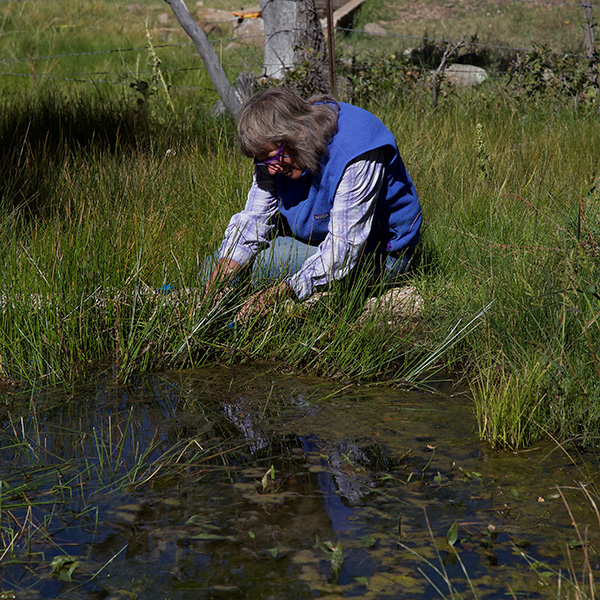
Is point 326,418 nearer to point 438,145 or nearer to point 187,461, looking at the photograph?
point 187,461

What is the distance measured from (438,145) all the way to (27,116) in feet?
9.90

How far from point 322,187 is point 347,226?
229 mm

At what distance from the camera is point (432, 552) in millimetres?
1895

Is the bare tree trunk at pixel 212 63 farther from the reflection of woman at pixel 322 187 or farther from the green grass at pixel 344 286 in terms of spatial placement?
the reflection of woman at pixel 322 187

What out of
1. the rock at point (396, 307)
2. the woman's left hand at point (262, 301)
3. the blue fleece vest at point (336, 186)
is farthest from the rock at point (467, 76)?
the woman's left hand at point (262, 301)

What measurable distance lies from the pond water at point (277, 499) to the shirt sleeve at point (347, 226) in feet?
1.79

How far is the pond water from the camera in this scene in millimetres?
1798

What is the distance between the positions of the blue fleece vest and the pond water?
2.98ft

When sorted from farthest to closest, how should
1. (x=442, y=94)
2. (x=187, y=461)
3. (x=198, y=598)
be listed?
(x=442, y=94) → (x=187, y=461) → (x=198, y=598)

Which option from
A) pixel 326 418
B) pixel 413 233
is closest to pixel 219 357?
pixel 326 418

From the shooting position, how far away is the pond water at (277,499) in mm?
1798

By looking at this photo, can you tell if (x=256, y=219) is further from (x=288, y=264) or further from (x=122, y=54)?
(x=122, y=54)

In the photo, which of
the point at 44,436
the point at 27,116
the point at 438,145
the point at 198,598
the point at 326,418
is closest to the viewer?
the point at 198,598

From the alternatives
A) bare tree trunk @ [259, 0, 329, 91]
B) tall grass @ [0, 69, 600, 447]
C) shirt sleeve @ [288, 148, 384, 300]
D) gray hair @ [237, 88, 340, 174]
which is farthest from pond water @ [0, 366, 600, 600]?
bare tree trunk @ [259, 0, 329, 91]
